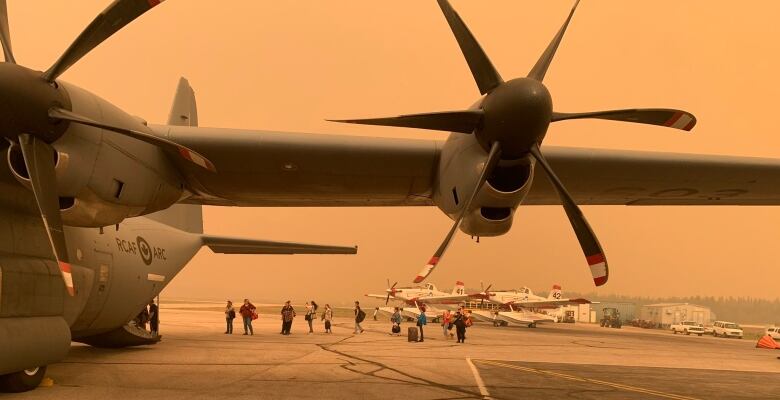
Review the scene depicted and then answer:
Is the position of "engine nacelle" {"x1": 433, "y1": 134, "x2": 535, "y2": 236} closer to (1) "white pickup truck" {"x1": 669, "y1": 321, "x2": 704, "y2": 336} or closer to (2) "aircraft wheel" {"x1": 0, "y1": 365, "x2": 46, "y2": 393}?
(2) "aircraft wheel" {"x1": 0, "y1": 365, "x2": 46, "y2": 393}

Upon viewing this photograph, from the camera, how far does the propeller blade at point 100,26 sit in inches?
288

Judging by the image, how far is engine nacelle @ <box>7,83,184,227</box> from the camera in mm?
7492

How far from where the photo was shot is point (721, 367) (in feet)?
58.5

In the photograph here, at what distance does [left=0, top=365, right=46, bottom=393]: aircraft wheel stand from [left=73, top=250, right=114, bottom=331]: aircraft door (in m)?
2.46

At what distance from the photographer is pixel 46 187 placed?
723cm

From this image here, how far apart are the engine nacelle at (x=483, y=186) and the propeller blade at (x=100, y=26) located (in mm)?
4260

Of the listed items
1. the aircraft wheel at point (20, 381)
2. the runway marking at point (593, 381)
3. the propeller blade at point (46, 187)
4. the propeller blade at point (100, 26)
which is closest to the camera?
the propeller blade at point (46, 187)

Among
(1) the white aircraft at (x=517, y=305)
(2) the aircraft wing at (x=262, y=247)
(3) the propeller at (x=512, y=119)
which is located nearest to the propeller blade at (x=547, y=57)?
(3) the propeller at (x=512, y=119)

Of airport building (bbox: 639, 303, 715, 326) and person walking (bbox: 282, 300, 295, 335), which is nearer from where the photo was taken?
person walking (bbox: 282, 300, 295, 335)

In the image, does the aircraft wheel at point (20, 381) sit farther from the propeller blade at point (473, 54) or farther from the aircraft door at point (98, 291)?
the propeller blade at point (473, 54)

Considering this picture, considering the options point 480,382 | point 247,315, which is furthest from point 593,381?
point 247,315

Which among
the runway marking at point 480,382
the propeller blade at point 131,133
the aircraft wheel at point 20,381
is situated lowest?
the aircraft wheel at point 20,381

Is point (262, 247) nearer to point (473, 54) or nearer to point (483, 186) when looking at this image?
point (483, 186)

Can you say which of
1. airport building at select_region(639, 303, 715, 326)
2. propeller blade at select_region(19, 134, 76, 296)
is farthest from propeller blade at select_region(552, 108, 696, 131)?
airport building at select_region(639, 303, 715, 326)
